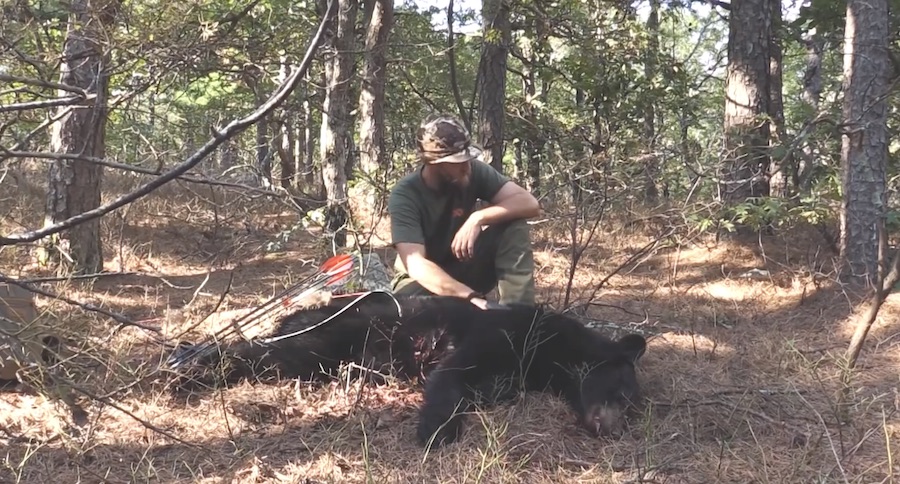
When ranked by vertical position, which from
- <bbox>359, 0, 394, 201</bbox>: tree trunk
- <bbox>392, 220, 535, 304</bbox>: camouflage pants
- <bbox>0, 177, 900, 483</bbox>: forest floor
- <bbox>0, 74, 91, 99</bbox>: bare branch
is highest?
<bbox>359, 0, 394, 201</bbox>: tree trunk

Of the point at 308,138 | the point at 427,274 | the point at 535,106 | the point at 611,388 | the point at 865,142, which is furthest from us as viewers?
the point at 308,138

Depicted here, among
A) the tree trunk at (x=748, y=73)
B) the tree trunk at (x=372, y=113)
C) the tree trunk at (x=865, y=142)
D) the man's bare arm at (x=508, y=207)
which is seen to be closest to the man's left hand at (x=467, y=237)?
the man's bare arm at (x=508, y=207)

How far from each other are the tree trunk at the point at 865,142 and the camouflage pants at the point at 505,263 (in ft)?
7.75

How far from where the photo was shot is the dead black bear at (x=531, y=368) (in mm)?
3047

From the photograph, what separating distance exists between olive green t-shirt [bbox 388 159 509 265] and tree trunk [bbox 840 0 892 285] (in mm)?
2474

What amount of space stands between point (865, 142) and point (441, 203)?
2939mm

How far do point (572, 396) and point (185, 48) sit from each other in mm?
2771

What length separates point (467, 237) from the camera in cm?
385

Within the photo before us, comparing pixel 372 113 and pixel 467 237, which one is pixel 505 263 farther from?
pixel 372 113

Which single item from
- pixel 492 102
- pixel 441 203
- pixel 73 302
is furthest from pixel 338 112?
pixel 73 302

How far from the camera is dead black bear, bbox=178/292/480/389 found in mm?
3609

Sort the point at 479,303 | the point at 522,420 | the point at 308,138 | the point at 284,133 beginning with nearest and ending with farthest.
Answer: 1. the point at 522,420
2. the point at 479,303
3. the point at 284,133
4. the point at 308,138

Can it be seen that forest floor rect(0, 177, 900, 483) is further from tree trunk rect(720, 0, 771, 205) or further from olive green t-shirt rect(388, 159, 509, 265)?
tree trunk rect(720, 0, 771, 205)

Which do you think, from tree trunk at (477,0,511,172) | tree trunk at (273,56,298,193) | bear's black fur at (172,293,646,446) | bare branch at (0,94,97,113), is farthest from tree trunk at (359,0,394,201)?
bare branch at (0,94,97,113)
